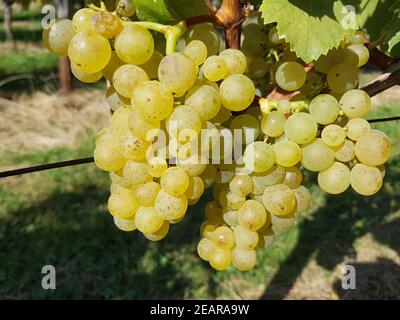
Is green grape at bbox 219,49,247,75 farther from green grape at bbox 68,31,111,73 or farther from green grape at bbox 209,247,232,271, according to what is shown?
green grape at bbox 209,247,232,271

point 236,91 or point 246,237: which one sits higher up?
point 236,91

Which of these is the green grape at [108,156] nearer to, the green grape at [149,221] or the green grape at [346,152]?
the green grape at [149,221]

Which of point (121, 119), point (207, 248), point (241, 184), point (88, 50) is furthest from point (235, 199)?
point (88, 50)

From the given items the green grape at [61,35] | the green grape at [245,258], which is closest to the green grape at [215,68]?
the green grape at [61,35]

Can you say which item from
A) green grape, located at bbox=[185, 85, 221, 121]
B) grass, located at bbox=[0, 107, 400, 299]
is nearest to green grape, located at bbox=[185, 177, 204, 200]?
green grape, located at bbox=[185, 85, 221, 121]

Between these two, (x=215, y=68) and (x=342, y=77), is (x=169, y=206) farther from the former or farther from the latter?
(x=342, y=77)
